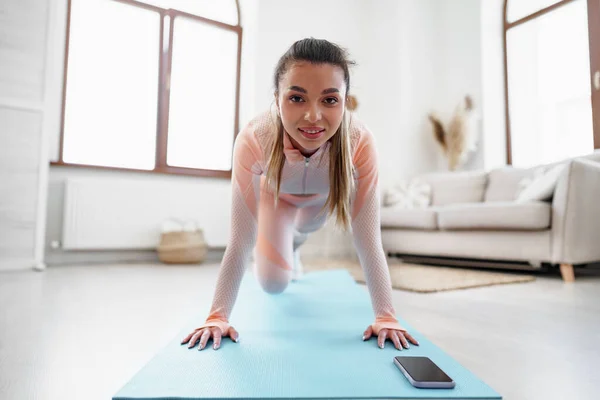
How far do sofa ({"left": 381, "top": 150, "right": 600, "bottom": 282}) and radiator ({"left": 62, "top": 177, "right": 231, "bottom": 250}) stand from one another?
1.58 metres

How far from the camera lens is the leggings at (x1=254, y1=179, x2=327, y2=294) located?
1.41 m

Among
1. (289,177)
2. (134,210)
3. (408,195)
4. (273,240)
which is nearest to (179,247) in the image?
(134,210)

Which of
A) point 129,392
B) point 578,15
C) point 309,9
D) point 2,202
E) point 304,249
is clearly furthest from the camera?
point 309,9

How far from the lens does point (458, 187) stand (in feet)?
11.6

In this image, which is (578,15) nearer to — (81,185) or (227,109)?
(227,109)

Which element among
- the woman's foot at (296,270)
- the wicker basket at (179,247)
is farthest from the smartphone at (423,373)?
the wicker basket at (179,247)

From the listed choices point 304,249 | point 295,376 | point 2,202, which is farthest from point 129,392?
point 304,249

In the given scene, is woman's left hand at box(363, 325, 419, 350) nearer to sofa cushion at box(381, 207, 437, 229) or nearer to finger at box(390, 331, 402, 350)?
finger at box(390, 331, 402, 350)

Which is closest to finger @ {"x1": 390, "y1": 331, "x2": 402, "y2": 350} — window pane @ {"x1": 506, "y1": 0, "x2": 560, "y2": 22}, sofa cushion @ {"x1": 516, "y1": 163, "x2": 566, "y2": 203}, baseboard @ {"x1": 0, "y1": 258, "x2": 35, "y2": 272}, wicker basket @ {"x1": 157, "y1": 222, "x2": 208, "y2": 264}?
sofa cushion @ {"x1": 516, "y1": 163, "x2": 566, "y2": 203}

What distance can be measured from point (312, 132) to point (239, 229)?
12.5 inches

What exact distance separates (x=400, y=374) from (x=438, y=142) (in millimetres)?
3829

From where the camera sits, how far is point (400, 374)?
74 centimetres

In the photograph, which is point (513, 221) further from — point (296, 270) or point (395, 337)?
point (395, 337)

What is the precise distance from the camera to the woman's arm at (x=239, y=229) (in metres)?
0.95
